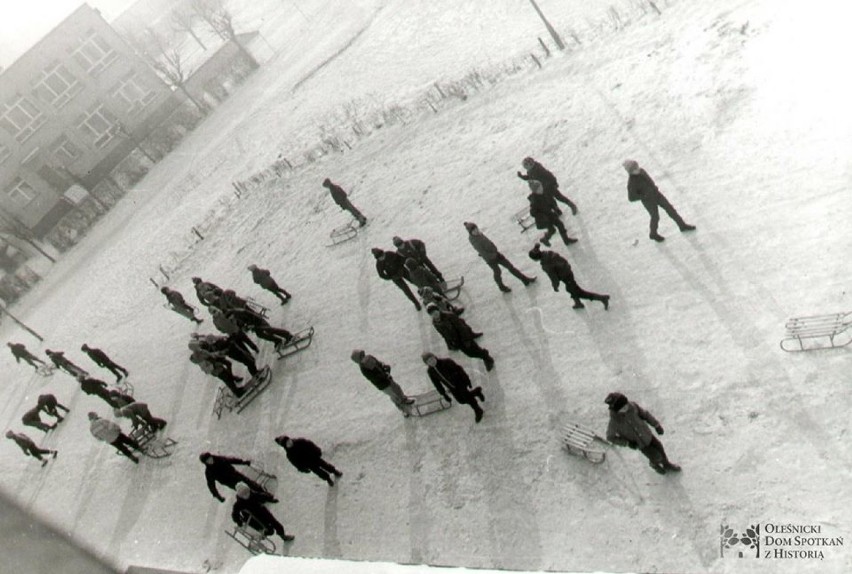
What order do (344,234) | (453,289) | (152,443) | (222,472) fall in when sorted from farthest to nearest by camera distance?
→ (344,234) → (152,443) → (453,289) → (222,472)

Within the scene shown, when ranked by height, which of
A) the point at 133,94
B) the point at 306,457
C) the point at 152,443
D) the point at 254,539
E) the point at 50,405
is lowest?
the point at 254,539

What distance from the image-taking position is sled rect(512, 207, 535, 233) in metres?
14.8

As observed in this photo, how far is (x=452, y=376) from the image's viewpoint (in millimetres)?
10516

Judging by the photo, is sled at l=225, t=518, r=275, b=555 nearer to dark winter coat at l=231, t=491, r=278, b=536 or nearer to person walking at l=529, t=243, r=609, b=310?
dark winter coat at l=231, t=491, r=278, b=536

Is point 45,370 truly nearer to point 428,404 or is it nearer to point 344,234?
point 344,234

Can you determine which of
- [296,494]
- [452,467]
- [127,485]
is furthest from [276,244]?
[452,467]

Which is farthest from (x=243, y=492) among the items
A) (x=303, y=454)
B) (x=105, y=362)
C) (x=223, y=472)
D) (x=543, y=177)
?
(x=105, y=362)

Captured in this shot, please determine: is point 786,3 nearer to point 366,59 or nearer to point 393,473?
point 393,473

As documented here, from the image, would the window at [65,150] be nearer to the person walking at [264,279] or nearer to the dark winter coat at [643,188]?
the person walking at [264,279]

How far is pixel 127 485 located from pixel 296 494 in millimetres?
5237

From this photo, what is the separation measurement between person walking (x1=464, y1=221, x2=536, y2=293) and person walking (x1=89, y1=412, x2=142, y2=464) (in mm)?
8859

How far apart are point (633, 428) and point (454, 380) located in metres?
3.28

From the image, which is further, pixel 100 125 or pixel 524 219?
pixel 100 125

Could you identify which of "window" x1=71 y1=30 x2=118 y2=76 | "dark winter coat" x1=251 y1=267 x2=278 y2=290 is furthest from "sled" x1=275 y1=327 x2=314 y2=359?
"window" x1=71 y1=30 x2=118 y2=76
